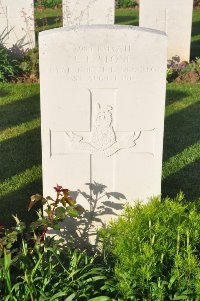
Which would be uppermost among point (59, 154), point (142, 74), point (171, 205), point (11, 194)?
point (142, 74)

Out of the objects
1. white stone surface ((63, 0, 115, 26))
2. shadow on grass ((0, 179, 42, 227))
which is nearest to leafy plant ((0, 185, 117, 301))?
shadow on grass ((0, 179, 42, 227))

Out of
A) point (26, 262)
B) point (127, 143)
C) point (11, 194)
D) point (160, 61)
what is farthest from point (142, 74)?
point (11, 194)

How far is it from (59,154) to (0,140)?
2.73 metres

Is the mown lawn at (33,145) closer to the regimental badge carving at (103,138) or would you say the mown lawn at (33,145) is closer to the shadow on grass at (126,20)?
the regimental badge carving at (103,138)

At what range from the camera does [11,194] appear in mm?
5207

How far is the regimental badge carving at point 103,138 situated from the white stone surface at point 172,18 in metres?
6.08

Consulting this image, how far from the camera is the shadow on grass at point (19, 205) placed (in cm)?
474

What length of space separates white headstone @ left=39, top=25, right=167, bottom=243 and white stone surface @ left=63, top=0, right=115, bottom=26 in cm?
570

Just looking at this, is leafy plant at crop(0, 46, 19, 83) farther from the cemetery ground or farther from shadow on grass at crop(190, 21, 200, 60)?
the cemetery ground

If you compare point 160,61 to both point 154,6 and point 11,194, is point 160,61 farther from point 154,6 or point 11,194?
point 154,6

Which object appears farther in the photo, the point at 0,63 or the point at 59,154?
the point at 0,63

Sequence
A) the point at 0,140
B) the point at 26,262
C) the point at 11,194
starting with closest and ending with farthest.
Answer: the point at 26,262, the point at 11,194, the point at 0,140

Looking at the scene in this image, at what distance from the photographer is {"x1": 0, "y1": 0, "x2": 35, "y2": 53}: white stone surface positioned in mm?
9242

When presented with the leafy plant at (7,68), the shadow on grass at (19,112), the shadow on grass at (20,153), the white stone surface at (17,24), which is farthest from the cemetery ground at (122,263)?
the white stone surface at (17,24)
